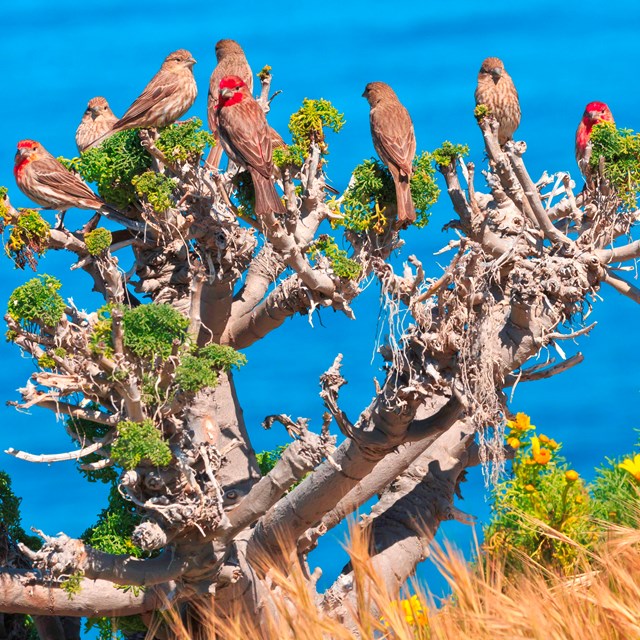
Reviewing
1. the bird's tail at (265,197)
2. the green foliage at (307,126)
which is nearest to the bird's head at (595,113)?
the green foliage at (307,126)

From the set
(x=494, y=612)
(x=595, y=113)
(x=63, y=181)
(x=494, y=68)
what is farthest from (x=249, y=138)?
(x=494, y=612)

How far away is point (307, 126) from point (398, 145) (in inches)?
31.2

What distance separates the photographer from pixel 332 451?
9.70 metres

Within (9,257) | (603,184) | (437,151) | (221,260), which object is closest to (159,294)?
(221,260)

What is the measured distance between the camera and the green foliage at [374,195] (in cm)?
986

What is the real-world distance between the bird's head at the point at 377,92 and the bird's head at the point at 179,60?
5.25ft

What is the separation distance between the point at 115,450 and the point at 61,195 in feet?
8.26

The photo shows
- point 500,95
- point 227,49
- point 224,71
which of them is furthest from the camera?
point 227,49

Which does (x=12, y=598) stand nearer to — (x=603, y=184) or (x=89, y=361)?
(x=89, y=361)

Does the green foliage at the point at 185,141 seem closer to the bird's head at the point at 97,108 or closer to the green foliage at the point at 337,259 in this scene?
the green foliage at the point at 337,259

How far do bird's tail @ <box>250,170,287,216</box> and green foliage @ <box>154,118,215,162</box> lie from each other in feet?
1.60

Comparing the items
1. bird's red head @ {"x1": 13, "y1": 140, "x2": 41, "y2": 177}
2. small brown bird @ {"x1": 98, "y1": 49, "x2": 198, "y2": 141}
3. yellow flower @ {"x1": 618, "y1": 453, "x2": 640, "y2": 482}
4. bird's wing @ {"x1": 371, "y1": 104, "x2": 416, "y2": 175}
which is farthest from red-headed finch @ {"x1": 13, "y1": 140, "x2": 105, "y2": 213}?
yellow flower @ {"x1": 618, "y1": 453, "x2": 640, "y2": 482}

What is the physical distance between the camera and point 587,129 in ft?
35.1

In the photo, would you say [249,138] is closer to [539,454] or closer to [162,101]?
[162,101]
